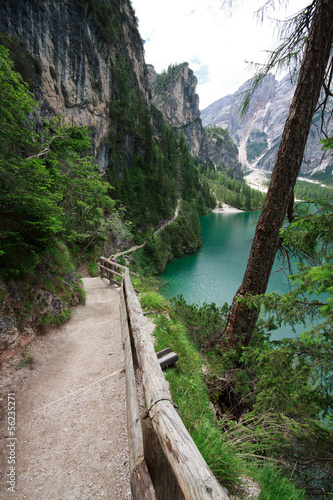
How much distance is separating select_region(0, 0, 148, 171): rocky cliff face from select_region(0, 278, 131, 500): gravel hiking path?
22243mm

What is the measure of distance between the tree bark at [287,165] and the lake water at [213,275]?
9006 mm

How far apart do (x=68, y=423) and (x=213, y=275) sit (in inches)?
982

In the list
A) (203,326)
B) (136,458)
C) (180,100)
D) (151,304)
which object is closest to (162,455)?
(136,458)

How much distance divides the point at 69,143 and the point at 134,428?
304 inches

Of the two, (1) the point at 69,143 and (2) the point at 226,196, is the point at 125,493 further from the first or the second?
(2) the point at 226,196

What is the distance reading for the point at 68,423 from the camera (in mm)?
2637

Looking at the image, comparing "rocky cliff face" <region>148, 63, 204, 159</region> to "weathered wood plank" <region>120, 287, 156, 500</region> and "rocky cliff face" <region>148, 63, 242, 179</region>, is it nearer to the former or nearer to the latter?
"rocky cliff face" <region>148, 63, 242, 179</region>

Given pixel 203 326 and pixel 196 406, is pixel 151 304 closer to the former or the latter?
pixel 203 326

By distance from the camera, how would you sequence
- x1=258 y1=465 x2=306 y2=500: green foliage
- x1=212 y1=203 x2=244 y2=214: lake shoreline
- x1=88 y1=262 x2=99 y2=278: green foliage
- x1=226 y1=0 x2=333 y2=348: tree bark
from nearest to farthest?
x1=258 y1=465 x2=306 y2=500: green foliage
x1=226 y1=0 x2=333 y2=348: tree bark
x1=88 y1=262 x2=99 y2=278: green foliage
x1=212 y1=203 x2=244 y2=214: lake shoreline

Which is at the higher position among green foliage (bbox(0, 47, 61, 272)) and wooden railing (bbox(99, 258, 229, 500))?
green foliage (bbox(0, 47, 61, 272))

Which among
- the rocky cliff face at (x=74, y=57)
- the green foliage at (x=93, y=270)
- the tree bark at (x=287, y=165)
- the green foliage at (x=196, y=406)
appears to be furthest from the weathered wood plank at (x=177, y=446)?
the rocky cliff face at (x=74, y=57)

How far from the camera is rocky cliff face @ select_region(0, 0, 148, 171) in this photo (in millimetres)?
17062

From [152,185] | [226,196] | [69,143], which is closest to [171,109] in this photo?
[226,196]

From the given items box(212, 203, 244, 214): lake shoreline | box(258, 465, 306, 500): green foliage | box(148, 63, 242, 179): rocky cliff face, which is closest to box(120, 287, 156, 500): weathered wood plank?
box(258, 465, 306, 500): green foliage
